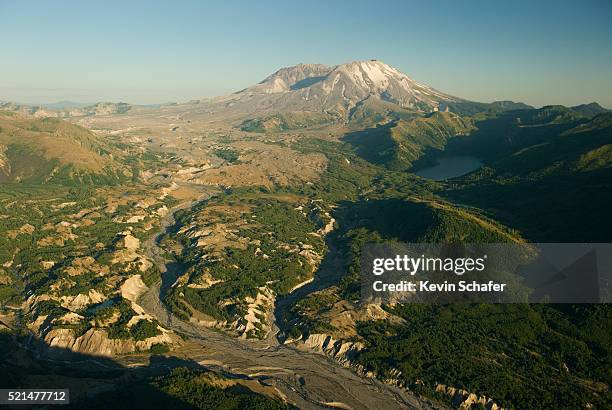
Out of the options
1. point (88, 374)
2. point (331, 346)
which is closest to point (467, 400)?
point (331, 346)

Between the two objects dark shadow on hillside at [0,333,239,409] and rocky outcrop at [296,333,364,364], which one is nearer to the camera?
dark shadow on hillside at [0,333,239,409]

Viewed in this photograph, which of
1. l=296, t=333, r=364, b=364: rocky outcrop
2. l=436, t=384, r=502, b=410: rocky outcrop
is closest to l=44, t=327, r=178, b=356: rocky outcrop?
l=296, t=333, r=364, b=364: rocky outcrop

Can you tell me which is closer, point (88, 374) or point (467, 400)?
point (467, 400)

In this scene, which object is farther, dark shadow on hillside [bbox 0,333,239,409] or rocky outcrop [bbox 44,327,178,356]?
rocky outcrop [bbox 44,327,178,356]

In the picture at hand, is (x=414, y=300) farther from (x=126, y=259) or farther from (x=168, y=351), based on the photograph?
(x=126, y=259)

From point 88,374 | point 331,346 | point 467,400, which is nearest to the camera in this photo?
point 467,400

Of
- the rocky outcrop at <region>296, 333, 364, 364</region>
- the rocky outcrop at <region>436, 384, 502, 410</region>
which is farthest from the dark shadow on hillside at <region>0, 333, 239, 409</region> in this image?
the rocky outcrop at <region>436, 384, 502, 410</region>

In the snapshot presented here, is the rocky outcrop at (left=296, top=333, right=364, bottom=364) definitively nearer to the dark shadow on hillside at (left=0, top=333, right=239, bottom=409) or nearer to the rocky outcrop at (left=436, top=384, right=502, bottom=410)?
the rocky outcrop at (left=436, top=384, right=502, bottom=410)

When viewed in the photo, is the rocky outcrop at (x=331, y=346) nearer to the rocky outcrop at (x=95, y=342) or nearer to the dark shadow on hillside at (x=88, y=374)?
the dark shadow on hillside at (x=88, y=374)

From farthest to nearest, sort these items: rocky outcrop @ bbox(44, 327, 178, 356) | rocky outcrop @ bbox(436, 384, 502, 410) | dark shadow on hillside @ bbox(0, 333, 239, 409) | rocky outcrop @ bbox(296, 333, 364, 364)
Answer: rocky outcrop @ bbox(296, 333, 364, 364)
rocky outcrop @ bbox(44, 327, 178, 356)
rocky outcrop @ bbox(436, 384, 502, 410)
dark shadow on hillside @ bbox(0, 333, 239, 409)

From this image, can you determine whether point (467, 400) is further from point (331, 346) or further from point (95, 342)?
point (95, 342)

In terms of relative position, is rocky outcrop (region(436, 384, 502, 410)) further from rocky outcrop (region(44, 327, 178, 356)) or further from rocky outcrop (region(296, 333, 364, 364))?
rocky outcrop (region(44, 327, 178, 356))

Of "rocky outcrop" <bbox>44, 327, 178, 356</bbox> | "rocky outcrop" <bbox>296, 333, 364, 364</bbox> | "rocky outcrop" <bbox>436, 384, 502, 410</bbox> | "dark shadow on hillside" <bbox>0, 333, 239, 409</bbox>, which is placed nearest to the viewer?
"dark shadow on hillside" <bbox>0, 333, 239, 409</bbox>
